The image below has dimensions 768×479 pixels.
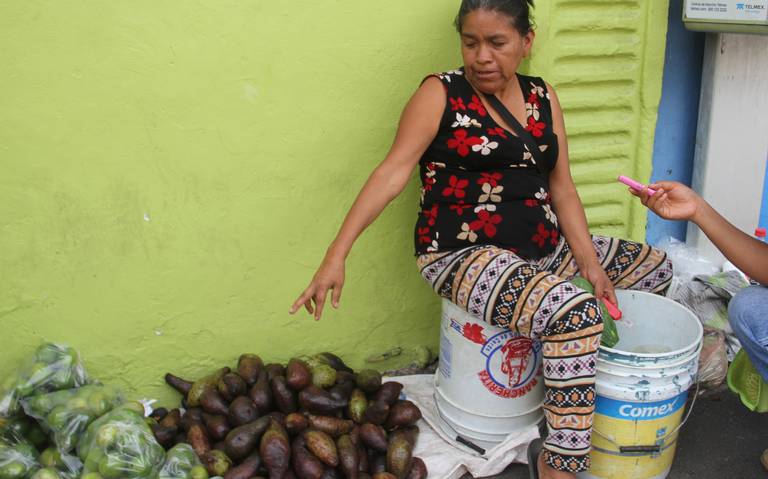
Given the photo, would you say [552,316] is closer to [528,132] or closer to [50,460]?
[528,132]

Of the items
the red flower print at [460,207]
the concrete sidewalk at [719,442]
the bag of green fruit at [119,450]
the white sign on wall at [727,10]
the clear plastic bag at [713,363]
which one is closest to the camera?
the bag of green fruit at [119,450]

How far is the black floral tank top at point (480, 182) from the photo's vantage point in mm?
2801

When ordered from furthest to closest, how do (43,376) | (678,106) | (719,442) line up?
(678,106) < (719,442) < (43,376)

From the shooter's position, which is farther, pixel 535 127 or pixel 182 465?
pixel 535 127

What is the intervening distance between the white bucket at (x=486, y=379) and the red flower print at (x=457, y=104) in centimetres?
71

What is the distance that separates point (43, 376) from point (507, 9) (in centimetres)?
204

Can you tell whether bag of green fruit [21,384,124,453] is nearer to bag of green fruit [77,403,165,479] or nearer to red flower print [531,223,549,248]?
bag of green fruit [77,403,165,479]

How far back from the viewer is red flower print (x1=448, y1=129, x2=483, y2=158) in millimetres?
2795

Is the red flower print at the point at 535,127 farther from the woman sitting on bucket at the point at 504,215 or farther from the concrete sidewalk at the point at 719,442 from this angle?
the concrete sidewalk at the point at 719,442

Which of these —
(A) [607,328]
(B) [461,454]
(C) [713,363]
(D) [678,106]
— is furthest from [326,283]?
(D) [678,106]

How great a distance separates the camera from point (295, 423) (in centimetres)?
289

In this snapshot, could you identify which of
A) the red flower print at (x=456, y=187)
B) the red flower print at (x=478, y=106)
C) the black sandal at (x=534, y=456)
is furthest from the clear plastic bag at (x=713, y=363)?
the red flower print at (x=478, y=106)

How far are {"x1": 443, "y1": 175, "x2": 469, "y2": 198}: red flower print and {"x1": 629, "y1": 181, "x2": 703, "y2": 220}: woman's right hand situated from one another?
0.61 metres

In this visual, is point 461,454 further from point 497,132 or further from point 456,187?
point 497,132
